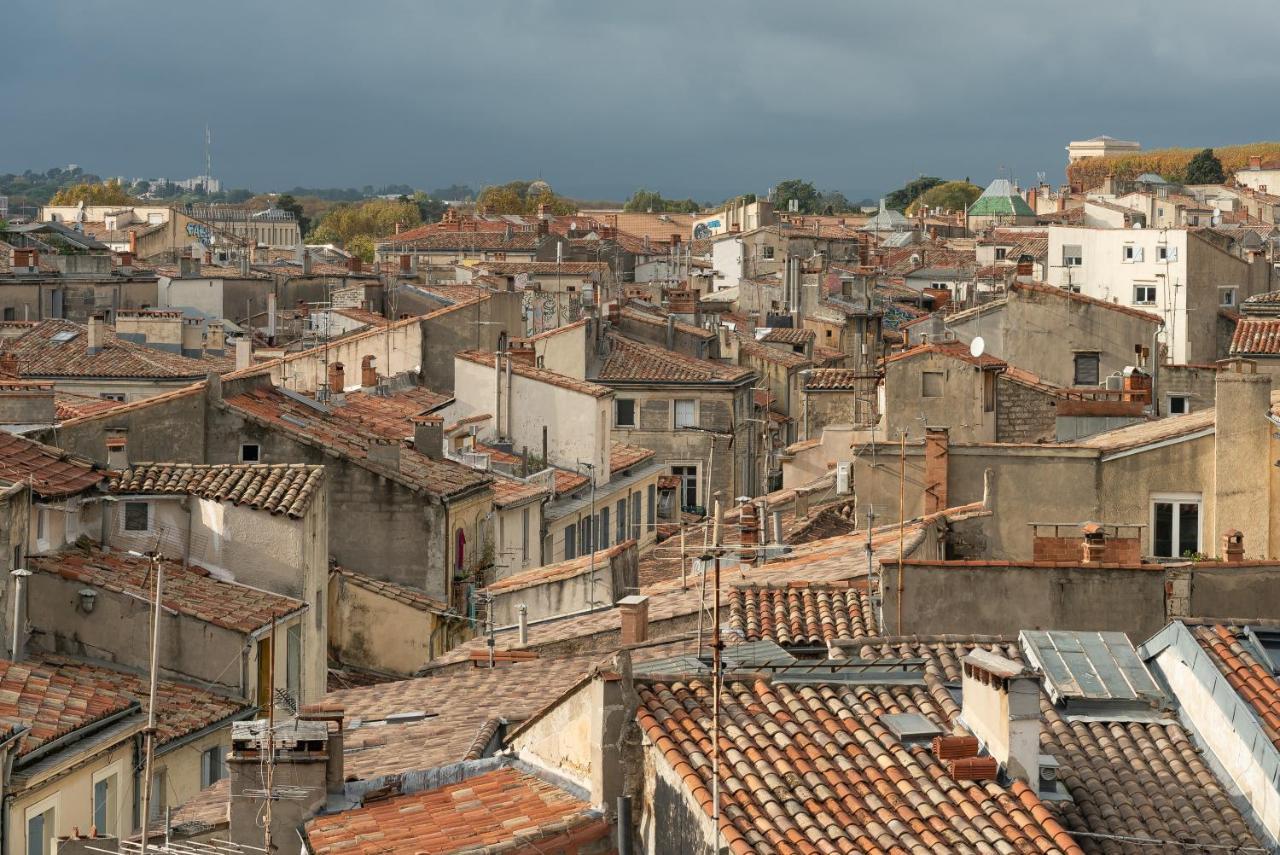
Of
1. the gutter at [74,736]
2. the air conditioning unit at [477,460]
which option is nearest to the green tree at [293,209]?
the air conditioning unit at [477,460]

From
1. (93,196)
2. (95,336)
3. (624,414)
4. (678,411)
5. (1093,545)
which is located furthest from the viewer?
(93,196)

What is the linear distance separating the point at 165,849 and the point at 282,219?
5115 inches

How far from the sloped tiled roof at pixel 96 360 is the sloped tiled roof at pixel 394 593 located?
697 inches

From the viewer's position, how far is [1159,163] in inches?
7116

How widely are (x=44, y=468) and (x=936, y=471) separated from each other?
29.5 feet

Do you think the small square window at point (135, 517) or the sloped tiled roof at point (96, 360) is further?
the sloped tiled roof at point (96, 360)

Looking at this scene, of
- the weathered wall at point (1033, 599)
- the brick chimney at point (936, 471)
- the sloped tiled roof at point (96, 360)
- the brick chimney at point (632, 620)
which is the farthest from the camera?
the sloped tiled roof at point (96, 360)

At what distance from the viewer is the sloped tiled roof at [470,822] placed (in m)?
12.0

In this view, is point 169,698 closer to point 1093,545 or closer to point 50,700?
point 50,700

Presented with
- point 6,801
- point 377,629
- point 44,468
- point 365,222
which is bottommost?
point 377,629

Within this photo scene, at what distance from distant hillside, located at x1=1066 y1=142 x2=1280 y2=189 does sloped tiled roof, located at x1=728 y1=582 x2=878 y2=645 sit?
15136 centimetres

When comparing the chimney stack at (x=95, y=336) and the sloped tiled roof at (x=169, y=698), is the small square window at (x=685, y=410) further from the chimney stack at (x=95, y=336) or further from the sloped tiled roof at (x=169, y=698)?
the sloped tiled roof at (x=169, y=698)

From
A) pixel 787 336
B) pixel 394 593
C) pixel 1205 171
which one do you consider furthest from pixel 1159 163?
pixel 394 593

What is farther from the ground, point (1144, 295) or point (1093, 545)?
point (1144, 295)
